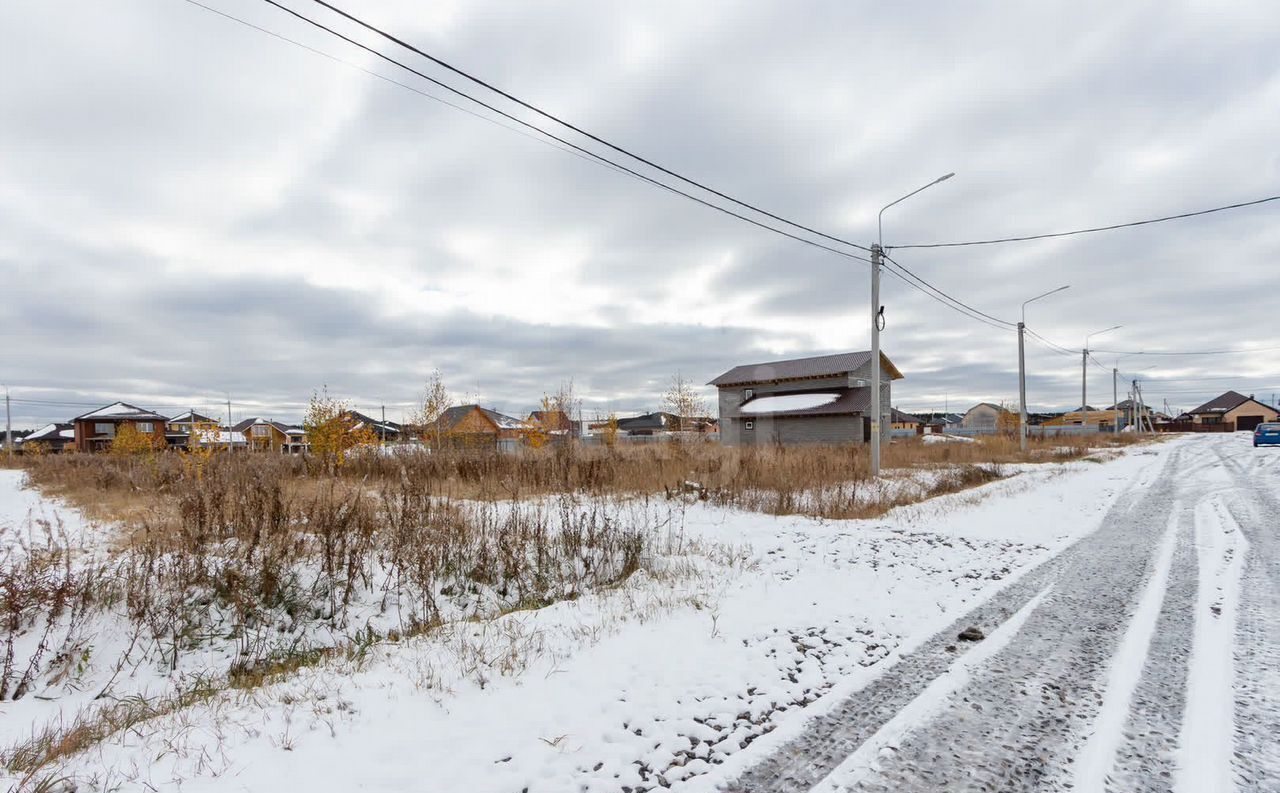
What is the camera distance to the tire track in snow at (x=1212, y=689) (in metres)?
2.54

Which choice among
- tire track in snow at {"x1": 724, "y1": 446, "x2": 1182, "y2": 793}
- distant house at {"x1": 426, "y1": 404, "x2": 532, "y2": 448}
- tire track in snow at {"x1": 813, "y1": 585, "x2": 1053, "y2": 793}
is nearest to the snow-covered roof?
distant house at {"x1": 426, "y1": 404, "x2": 532, "y2": 448}

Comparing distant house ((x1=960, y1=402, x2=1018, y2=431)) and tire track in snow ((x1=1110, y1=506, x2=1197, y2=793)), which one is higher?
distant house ((x1=960, y1=402, x2=1018, y2=431))

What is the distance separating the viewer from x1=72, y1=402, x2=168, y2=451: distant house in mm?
62812

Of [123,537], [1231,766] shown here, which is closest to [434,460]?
[123,537]

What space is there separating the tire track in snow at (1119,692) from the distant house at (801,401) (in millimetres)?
30536

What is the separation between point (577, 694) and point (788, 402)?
39442 mm

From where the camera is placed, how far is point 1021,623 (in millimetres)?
4617

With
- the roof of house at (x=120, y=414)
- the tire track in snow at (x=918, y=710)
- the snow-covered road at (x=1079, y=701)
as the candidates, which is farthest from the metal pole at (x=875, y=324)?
the roof of house at (x=120, y=414)

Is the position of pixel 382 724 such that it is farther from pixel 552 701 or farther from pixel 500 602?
pixel 500 602

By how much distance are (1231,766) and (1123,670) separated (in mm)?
1158

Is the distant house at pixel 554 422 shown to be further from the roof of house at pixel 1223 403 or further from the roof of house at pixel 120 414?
the roof of house at pixel 1223 403

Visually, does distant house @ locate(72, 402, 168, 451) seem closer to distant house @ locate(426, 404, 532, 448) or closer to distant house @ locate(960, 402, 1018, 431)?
distant house @ locate(426, 404, 532, 448)

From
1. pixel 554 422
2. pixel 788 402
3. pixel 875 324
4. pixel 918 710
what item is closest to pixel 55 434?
pixel 554 422

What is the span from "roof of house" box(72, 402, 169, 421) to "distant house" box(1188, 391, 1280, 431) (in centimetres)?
15038
